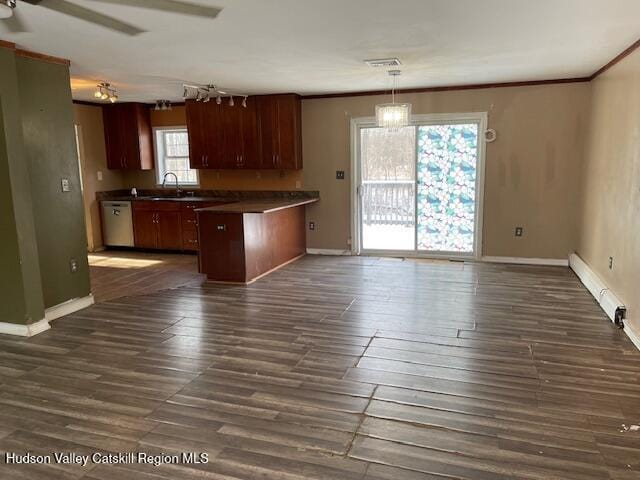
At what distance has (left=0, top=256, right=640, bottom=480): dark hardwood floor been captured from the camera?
221 cm

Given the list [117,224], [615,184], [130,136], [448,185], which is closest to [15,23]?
[130,136]

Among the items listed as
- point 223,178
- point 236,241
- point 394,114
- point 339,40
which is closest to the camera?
point 339,40

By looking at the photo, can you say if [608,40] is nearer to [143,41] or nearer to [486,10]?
[486,10]

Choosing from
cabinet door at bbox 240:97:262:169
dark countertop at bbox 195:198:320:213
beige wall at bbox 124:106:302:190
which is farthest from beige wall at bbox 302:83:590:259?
dark countertop at bbox 195:198:320:213

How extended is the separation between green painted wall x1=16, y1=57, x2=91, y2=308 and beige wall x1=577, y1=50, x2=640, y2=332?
4700 millimetres

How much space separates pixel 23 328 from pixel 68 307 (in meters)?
0.56

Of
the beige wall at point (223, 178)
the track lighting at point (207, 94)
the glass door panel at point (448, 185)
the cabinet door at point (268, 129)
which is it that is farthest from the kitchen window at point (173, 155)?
the glass door panel at point (448, 185)

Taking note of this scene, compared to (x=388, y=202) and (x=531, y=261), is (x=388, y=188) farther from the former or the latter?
(x=531, y=261)

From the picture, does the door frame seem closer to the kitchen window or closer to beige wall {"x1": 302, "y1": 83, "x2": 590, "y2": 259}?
beige wall {"x1": 302, "y1": 83, "x2": 590, "y2": 259}

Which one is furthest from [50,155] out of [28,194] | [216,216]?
[216,216]

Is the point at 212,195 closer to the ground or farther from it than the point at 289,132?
closer to the ground

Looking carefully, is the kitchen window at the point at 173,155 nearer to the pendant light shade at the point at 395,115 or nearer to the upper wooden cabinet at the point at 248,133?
the upper wooden cabinet at the point at 248,133

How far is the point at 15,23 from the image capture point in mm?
3160

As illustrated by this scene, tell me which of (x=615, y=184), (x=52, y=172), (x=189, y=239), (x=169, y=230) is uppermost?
(x=52, y=172)
